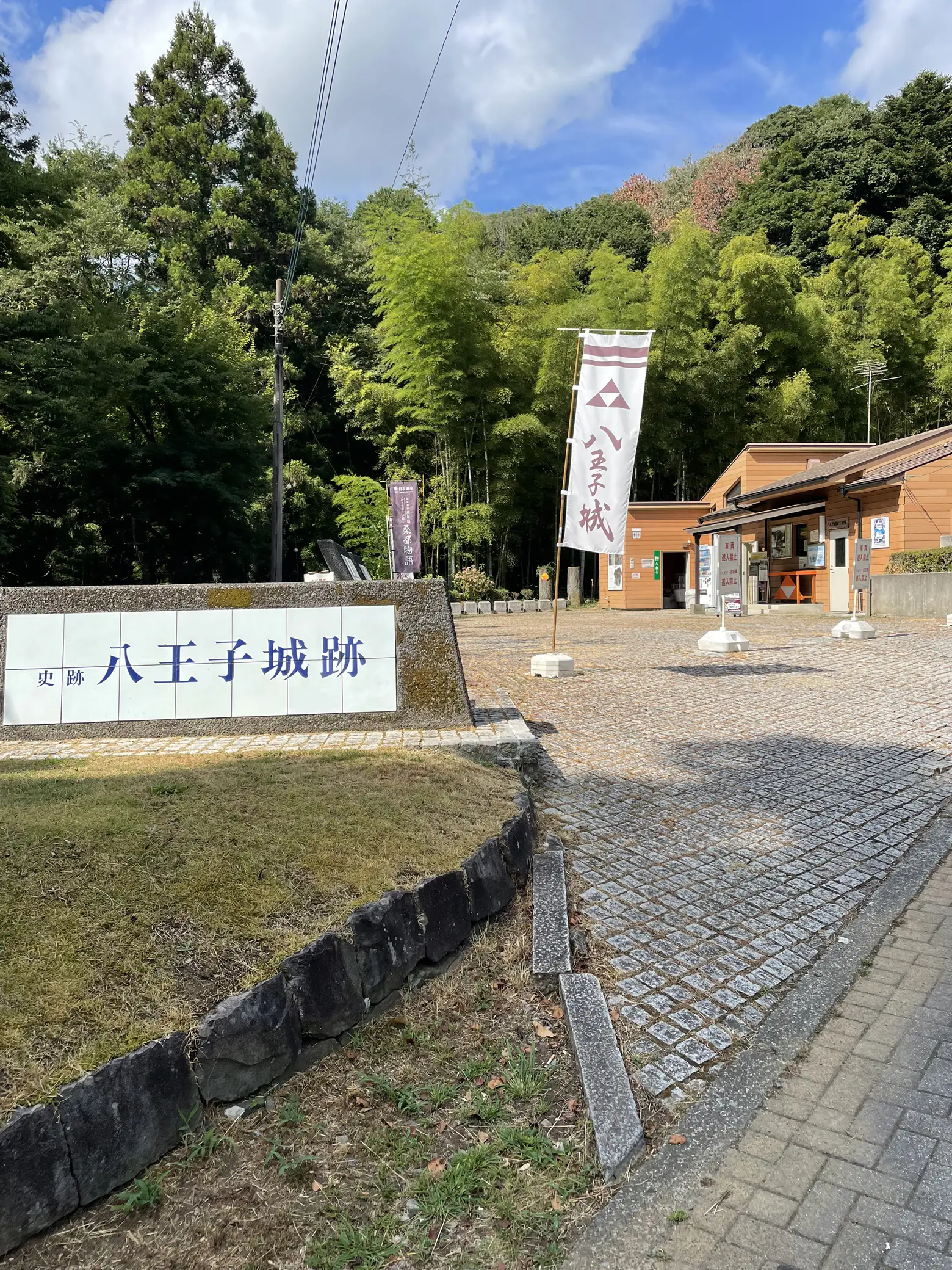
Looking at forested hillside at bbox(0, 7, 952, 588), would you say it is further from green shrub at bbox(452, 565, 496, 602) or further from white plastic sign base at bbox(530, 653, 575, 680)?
white plastic sign base at bbox(530, 653, 575, 680)

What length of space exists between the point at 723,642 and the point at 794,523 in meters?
11.4

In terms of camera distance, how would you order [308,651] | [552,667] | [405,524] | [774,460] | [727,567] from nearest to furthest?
[308,651], [552,667], [727,567], [405,524], [774,460]

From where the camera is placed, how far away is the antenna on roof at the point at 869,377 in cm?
2478

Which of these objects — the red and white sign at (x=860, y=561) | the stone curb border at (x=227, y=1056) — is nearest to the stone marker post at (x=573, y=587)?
the red and white sign at (x=860, y=561)

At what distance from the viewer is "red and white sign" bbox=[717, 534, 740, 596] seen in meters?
11.3

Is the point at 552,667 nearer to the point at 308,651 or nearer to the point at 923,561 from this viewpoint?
the point at 308,651

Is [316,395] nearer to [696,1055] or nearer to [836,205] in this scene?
[836,205]

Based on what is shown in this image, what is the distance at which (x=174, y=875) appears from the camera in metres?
2.49

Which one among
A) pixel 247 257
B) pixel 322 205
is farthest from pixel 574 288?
pixel 322 205

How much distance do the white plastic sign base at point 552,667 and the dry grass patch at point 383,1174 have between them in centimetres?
631

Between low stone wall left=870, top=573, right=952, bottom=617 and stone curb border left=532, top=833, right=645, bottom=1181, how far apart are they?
45.4 feet

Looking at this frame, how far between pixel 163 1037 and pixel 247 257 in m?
31.0

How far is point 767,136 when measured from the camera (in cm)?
4275

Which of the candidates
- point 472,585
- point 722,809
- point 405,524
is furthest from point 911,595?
point 722,809
